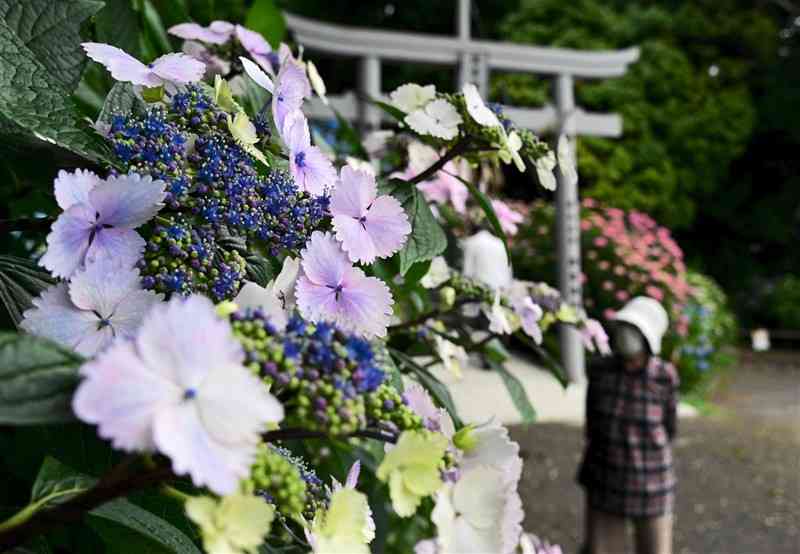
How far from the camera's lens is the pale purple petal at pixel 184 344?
29 cm

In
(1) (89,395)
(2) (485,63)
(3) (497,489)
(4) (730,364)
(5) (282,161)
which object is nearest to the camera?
(1) (89,395)

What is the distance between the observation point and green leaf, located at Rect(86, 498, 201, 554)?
393 mm

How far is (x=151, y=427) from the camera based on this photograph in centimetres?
28

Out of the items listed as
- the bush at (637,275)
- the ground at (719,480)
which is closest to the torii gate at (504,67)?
the bush at (637,275)

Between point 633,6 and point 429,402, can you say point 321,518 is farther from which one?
point 633,6

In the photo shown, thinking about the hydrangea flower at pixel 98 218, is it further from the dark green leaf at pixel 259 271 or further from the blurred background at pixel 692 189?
the blurred background at pixel 692 189

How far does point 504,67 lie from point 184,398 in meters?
6.67

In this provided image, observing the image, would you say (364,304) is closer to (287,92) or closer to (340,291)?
Answer: (340,291)


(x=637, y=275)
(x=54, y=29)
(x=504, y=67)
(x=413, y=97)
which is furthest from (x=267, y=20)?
(x=637, y=275)

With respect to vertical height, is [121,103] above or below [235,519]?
above

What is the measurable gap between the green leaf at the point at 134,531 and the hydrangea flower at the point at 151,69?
231mm

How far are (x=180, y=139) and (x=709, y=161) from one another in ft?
37.1

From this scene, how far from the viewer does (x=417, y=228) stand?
712 millimetres

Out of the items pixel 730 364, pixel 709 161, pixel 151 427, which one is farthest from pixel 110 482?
pixel 709 161
